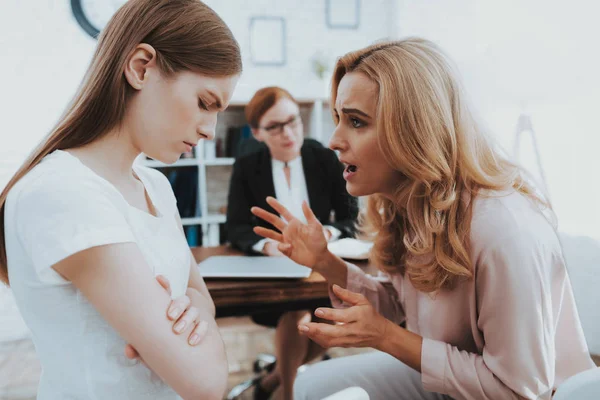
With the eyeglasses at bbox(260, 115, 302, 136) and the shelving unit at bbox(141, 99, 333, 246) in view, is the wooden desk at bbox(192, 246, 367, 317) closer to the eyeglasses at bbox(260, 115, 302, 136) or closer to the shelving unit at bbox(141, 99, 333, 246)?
the eyeglasses at bbox(260, 115, 302, 136)

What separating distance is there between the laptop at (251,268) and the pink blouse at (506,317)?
0.45m

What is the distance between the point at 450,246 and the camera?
973 millimetres

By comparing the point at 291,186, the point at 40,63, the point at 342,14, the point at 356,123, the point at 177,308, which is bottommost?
the point at 291,186

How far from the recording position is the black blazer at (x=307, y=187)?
2.15 meters

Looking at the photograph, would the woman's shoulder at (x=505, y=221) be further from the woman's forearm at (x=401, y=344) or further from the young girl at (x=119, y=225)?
the young girl at (x=119, y=225)

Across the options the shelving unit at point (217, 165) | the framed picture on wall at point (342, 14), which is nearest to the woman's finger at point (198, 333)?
the shelving unit at point (217, 165)

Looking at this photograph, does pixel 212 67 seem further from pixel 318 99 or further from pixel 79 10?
pixel 79 10

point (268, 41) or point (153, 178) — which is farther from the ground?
point (268, 41)

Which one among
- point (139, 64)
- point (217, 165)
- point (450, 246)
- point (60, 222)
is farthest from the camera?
point (217, 165)

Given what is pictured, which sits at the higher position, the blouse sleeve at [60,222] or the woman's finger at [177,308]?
the blouse sleeve at [60,222]

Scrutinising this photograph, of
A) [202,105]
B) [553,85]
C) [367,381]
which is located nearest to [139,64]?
[202,105]

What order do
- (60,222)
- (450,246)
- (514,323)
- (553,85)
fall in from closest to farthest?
(60,222) < (514,323) < (450,246) < (553,85)

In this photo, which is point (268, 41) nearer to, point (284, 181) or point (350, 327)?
point (284, 181)

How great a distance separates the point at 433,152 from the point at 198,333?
60 centimetres
